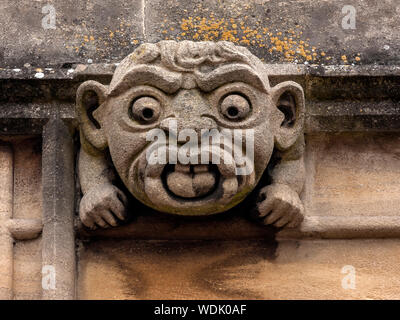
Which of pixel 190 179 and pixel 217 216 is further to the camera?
pixel 217 216

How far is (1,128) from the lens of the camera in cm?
371

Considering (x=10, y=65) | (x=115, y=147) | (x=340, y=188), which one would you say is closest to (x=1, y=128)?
(x=10, y=65)

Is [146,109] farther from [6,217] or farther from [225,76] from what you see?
[6,217]

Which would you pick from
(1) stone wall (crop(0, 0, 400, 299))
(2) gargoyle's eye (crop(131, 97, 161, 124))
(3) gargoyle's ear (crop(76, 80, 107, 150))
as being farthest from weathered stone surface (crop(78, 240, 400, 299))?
(2) gargoyle's eye (crop(131, 97, 161, 124))

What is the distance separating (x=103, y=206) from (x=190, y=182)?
36 centimetres

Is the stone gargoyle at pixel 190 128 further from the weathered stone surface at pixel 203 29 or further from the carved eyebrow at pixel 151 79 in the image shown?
the weathered stone surface at pixel 203 29

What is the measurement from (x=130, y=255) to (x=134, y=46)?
719 millimetres

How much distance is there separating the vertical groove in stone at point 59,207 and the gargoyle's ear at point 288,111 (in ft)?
2.31

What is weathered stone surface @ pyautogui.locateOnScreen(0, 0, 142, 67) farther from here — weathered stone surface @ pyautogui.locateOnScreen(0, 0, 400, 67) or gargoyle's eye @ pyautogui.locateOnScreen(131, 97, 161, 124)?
gargoyle's eye @ pyautogui.locateOnScreen(131, 97, 161, 124)

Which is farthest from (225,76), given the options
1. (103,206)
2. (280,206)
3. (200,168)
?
(103,206)

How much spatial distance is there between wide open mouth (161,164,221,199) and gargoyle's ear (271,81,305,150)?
31 cm

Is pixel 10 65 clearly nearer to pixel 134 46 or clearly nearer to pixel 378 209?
pixel 134 46

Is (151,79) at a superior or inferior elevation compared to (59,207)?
superior

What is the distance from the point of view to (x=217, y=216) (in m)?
3.66
